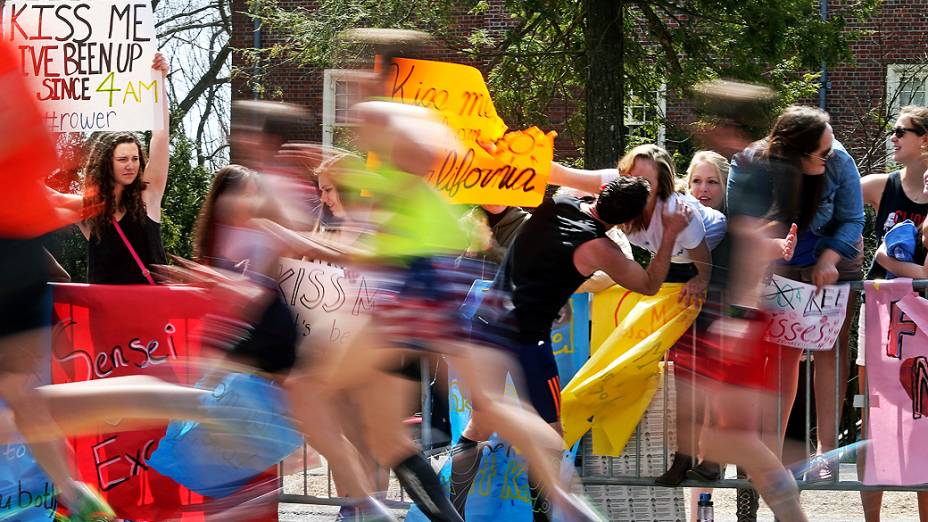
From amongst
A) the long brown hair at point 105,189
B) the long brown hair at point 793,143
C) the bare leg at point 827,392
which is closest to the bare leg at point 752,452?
the long brown hair at point 793,143

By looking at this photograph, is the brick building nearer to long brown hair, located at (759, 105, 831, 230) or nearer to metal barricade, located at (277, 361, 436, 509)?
metal barricade, located at (277, 361, 436, 509)

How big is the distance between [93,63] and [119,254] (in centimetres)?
137

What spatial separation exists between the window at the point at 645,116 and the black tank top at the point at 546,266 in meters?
10.8

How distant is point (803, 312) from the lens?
6547 millimetres

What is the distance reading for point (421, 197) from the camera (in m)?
5.22

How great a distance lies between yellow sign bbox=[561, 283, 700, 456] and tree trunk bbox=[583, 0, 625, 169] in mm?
8036

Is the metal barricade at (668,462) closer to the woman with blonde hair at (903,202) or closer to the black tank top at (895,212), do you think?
the woman with blonde hair at (903,202)

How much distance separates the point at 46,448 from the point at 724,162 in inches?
152

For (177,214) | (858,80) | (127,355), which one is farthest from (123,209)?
(858,80)

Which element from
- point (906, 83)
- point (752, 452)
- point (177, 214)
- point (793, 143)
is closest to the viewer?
point (752, 452)

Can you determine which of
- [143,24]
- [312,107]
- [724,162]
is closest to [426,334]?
[724,162]

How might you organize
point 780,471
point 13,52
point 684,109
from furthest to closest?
point 684,109 < point 780,471 < point 13,52

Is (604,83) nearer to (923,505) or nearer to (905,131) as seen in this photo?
(905,131)

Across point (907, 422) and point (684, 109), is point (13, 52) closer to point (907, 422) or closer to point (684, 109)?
point (907, 422)
